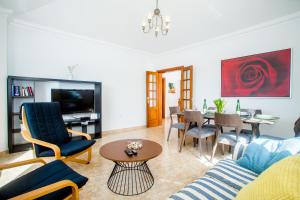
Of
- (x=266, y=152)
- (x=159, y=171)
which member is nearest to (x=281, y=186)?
(x=266, y=152)

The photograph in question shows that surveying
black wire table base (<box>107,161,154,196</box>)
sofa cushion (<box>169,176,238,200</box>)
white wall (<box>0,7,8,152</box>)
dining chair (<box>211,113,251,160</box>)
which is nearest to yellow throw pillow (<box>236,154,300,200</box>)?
sofa cushion (<box>169,176,238,200</box>)

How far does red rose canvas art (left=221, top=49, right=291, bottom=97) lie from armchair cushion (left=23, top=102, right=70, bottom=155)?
3.77 m

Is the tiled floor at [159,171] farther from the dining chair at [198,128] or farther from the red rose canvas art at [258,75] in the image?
the red rose canvas art at [258,75]

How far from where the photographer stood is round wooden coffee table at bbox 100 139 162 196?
1.66m

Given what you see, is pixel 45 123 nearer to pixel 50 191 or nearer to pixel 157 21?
pixel 50 191

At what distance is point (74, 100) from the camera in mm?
3619

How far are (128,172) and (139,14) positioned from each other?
9.54 ft

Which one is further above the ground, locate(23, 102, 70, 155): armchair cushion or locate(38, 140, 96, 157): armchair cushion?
locate(23, 102, 70, 155): armchair cushion

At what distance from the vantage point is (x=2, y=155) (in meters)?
2.79

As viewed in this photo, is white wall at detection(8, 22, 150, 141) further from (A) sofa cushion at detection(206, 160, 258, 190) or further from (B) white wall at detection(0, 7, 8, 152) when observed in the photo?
(A) sofa cushion at detection(206, 160, 258, 190)

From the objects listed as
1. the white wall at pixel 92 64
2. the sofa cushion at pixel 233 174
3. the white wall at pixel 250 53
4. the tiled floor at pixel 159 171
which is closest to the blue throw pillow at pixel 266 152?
the sofa cushion at pixel 233 174

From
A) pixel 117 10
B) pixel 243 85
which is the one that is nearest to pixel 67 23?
pixel 117 10

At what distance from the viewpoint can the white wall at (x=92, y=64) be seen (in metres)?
3.16

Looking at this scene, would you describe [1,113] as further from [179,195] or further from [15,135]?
[179,195]
